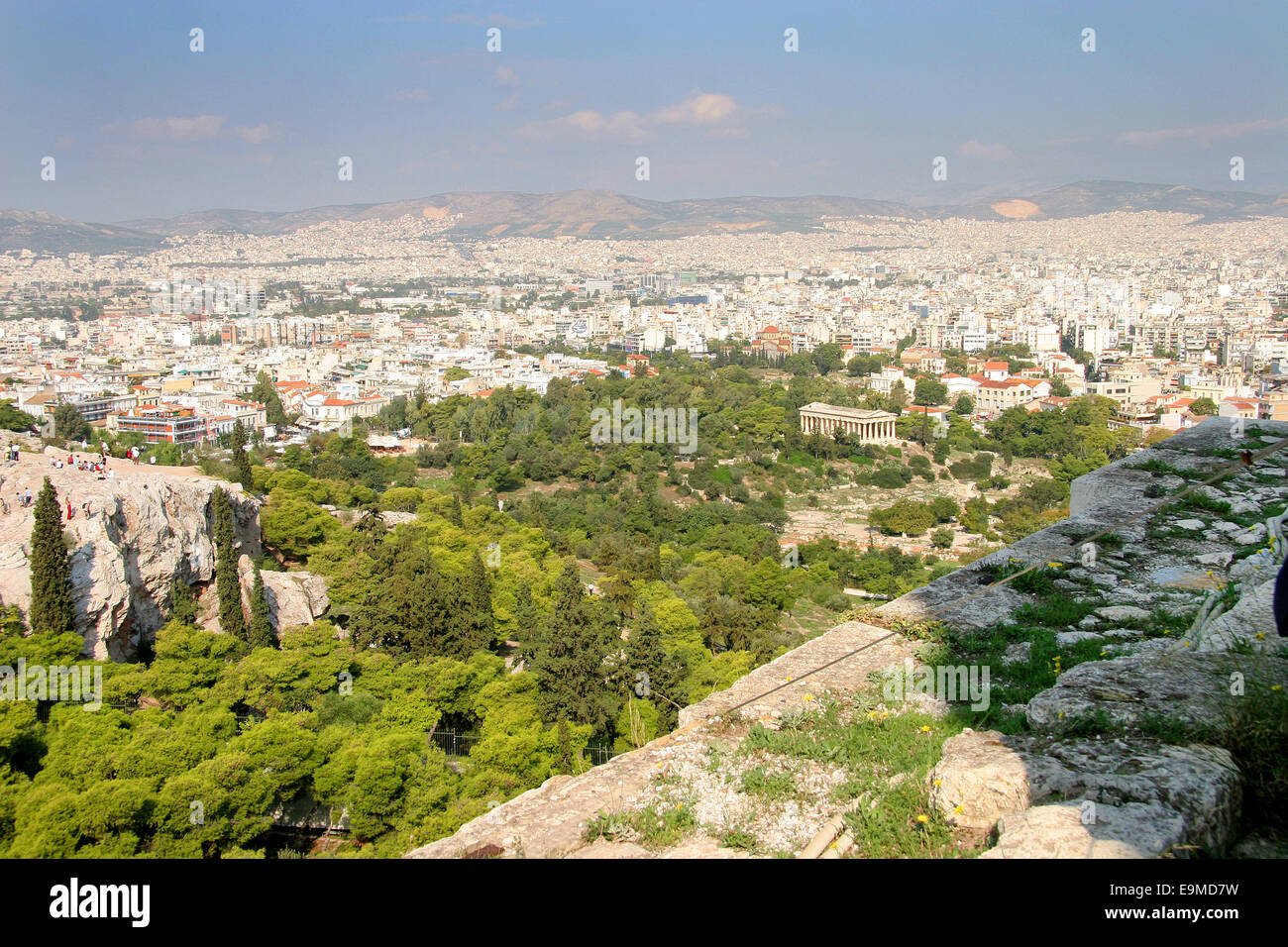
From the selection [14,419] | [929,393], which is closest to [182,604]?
[14,419]

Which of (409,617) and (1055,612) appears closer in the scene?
(1055,612)

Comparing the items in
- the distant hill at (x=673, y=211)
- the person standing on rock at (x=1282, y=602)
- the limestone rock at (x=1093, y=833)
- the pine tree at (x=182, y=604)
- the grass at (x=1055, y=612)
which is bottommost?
the pine tree at (x=182, y=604)

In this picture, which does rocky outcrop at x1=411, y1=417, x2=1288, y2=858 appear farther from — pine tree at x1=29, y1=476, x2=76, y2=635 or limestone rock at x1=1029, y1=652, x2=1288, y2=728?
pine tree at x1=29, y1=476, x2=76, y2=635

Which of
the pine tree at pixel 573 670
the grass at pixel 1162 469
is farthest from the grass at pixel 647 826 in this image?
the pine tree at pixel 573 670

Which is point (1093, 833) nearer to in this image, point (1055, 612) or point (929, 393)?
point (1055, 612)

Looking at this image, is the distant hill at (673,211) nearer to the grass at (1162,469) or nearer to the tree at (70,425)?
the tree at (70,425)

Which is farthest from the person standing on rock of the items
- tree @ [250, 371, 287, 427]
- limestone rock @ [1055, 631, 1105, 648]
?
tree @ [250, 371, 287, 427]

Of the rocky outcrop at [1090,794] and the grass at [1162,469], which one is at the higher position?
the grass at [1162,469]
